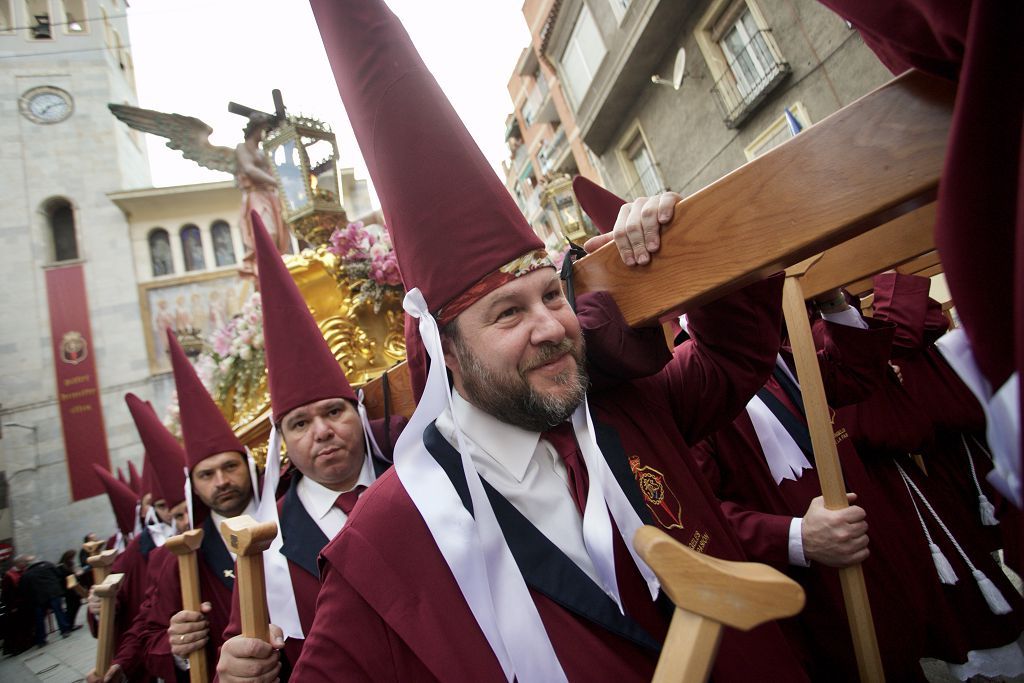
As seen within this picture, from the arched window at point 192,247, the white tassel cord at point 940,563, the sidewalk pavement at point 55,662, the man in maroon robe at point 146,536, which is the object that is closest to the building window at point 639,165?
the white tassel cord at point 940,563

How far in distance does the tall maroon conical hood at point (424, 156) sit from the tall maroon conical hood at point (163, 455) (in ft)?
11.7

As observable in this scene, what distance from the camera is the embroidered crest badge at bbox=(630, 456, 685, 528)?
1.26 metres

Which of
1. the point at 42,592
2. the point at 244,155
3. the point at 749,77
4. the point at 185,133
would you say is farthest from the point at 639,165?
the point at 42,592

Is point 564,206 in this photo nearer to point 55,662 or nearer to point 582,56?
point 55,662

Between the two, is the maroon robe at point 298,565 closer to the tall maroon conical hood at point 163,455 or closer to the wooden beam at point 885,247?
the wooden beam at point 885,247

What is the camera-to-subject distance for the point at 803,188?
87cm

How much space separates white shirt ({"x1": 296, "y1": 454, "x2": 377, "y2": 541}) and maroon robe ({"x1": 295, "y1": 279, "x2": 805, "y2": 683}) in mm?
996

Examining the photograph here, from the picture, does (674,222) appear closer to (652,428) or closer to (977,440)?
(652,428)

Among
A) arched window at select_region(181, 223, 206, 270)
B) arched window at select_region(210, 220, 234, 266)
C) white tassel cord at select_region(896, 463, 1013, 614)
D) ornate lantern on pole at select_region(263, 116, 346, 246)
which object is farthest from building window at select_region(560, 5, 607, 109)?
arched window at select_region(181, 223, 206, 270)

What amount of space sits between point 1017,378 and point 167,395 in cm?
2056

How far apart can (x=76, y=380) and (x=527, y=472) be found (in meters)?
21.2

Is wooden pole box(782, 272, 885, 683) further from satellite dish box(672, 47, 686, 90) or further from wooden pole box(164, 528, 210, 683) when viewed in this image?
satellite dish box(672, 47, 686, 90)

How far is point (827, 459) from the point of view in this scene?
1460 millimetres

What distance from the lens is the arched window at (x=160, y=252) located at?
19.0 meters
